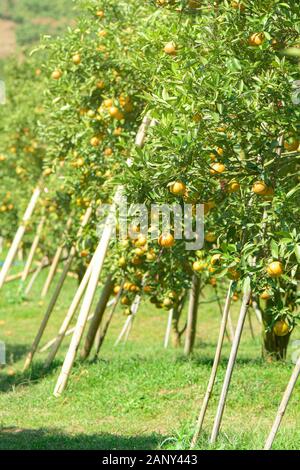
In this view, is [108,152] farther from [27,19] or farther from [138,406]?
[27,19]

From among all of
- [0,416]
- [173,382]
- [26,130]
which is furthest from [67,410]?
[26,130]

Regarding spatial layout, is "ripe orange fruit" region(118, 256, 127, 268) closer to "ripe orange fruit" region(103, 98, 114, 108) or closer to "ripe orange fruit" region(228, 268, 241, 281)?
"ripe orange fruit" region(103, 98, 114, 108)

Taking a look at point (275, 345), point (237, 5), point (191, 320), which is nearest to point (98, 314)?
point (191, 320)

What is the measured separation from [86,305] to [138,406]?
1.46m

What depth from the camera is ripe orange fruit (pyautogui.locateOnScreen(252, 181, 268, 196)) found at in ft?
21.8

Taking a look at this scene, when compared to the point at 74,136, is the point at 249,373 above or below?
below

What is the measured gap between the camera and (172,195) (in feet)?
22.8

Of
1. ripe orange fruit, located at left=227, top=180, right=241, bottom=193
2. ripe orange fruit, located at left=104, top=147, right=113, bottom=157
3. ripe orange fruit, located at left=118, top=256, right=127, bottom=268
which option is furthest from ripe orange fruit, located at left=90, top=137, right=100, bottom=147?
ripe orange fruit, located at left=227, top=180, right=241, bottom=193

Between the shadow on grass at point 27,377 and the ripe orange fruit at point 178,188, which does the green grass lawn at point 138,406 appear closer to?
the shadow on grass at point 27,377

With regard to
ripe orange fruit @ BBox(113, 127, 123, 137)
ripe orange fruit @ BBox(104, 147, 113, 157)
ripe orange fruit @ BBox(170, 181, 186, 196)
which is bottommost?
ripe orange fruit @ BBox(170, 181, 186, 196)

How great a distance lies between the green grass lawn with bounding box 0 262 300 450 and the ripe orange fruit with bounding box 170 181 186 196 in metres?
1.87

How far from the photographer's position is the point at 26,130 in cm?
2198
